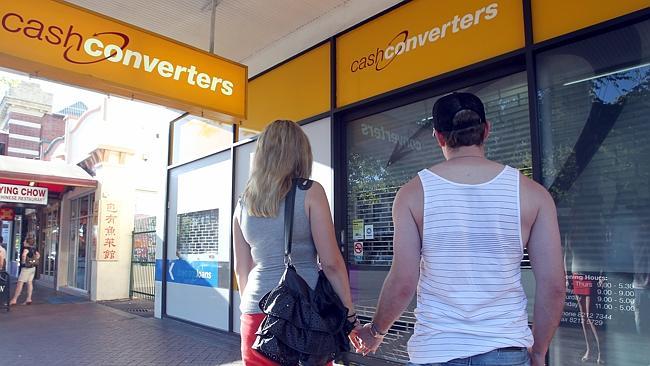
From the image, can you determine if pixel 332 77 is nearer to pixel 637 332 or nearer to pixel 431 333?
pixel 637 332

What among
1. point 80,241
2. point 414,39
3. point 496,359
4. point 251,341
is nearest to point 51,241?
point 80,241

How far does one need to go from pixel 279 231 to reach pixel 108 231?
12.5 metres

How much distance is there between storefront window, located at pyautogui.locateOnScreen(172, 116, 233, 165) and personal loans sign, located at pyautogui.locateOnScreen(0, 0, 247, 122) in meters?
2.34

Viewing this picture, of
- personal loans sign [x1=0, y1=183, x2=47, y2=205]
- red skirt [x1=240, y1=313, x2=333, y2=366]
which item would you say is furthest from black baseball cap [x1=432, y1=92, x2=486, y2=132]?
personal loans sign [x1=0, y1=183, x2=47, y2=205]

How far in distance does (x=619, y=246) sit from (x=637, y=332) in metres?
0.54

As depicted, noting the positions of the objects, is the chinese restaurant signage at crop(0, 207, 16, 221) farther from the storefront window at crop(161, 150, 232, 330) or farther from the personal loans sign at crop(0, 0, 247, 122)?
the personal loans sign at crop(0, 0, 247, 122)

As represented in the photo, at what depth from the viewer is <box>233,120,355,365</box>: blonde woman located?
1.96 meters

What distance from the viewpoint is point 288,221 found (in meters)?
1.96

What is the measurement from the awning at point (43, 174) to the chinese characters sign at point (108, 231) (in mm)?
829

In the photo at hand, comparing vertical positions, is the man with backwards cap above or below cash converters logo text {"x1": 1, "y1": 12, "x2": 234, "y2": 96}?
below

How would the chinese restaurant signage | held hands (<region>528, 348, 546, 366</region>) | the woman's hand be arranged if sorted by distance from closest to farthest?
1. held hands (<region>528, 348, 546, 366</region>)
2. the woman's hand
3. the chinese restaurant signage

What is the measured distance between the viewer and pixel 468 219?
5.09 feet

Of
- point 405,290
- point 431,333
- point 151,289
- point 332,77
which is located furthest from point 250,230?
point 151,289

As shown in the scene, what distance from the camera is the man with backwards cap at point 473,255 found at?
1490mm
